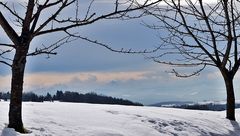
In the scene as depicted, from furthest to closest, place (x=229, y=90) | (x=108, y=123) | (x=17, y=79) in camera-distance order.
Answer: (x=229, y=90)
(x=108, y=123)
(x=17, y=79)

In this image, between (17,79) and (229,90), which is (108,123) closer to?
(17,79)

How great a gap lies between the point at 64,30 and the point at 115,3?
0.98m

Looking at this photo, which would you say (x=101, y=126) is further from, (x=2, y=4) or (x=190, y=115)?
(x=190, y=115)

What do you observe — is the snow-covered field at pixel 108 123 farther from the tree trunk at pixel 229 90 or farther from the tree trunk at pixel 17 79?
the tree trunk at pixel 229 90

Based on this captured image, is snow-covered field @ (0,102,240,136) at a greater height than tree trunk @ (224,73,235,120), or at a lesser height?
lesser

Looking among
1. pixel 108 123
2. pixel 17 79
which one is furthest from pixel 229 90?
pixel 17 79

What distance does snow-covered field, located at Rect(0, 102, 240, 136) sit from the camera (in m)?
7.88

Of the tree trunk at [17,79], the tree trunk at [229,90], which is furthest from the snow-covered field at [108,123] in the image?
the tree trunk at [229,90]

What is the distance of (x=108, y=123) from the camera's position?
9.01 meters

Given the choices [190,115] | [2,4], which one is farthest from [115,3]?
[190,115]

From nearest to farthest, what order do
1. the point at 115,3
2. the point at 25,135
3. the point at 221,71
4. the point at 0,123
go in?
the point at 25,135 < the point at 0,123 < the point at 115,3 < the point at 221,71

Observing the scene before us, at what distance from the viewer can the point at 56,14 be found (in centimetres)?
836

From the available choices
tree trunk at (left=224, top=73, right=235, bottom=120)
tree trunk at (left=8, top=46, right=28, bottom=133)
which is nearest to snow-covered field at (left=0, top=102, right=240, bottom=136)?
tree trunk at (left=8, top=46, right=28, bottom=133)

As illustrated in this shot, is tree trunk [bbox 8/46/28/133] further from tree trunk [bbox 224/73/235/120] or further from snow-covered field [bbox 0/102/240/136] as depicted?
tree trunk [bbox 224/73/235/120]
